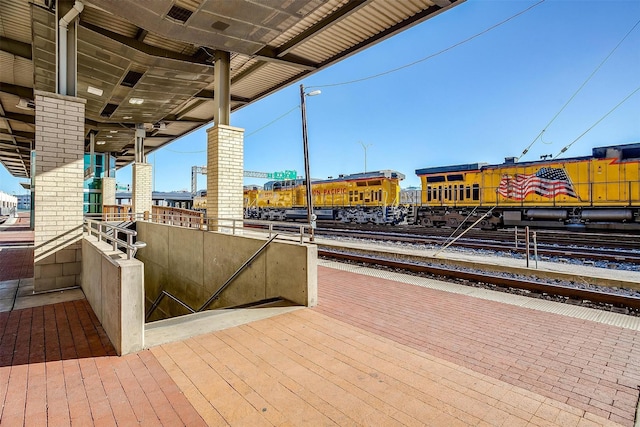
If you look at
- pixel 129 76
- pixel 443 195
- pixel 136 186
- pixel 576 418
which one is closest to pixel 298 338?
pixel 576 418

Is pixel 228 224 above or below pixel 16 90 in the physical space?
below

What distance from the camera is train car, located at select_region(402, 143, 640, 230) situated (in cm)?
1393

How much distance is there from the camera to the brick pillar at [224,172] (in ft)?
27.6

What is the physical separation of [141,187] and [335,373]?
16.5m

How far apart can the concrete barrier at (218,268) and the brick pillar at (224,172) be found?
88 centimetres

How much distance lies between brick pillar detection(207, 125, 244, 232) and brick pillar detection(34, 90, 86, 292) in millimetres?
2761

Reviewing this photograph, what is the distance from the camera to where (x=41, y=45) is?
8500 millimetres

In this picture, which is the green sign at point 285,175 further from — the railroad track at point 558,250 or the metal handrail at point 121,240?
the metal handrail at point 121,240

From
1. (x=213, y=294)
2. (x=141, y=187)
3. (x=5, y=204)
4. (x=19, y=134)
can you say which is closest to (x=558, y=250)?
(x=213, y=294)

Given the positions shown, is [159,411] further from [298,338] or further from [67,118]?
[67,118]

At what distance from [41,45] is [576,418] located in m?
12.4

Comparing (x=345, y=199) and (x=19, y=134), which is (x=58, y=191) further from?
(x=345, y=199)

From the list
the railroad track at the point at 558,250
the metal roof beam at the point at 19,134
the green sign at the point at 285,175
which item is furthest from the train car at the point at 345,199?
the green sign at the point at 285,175

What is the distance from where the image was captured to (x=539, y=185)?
52.7 feet
